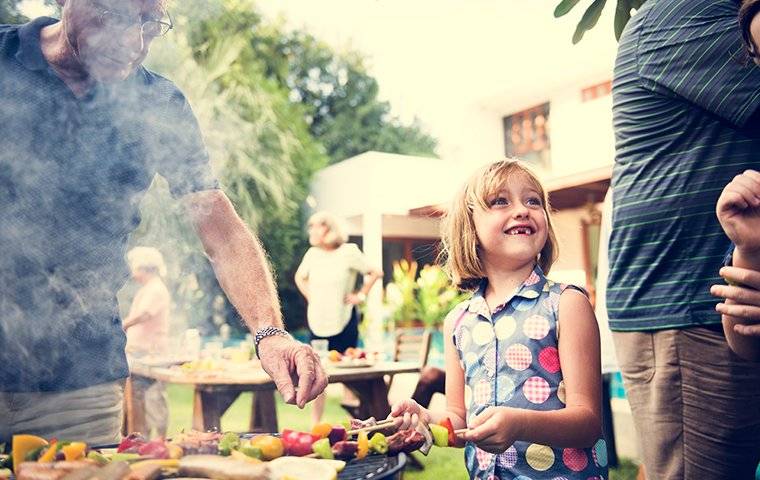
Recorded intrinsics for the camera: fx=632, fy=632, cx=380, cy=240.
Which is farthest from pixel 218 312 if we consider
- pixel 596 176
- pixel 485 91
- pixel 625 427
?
pixel 625 427

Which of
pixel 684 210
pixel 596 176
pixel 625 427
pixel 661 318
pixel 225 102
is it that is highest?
pixel 225 102

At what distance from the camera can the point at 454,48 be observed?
512 inches

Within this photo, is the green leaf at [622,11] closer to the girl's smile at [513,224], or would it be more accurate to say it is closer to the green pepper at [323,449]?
the girl's smile at [513,224]

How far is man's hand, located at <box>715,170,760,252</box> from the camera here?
1268mm

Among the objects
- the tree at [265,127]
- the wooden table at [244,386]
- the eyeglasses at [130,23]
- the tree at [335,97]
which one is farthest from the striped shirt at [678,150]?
the tree at [335,97]

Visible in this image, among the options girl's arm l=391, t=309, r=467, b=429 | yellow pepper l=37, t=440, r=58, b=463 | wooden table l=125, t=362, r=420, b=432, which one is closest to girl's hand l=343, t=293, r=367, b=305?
wooden table l=125, t=362, r=420, b=432

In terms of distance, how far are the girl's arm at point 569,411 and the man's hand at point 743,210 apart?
0.52 m

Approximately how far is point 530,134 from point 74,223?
12.5 m

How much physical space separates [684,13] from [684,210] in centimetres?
55

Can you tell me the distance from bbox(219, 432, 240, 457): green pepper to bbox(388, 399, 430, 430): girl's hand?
14.3 inches

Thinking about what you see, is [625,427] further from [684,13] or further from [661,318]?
[684,13]

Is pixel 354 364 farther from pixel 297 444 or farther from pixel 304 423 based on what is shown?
pixel 297 444

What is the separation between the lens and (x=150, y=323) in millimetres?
4648

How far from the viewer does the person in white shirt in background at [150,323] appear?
4.11 meters
